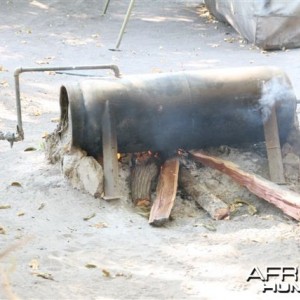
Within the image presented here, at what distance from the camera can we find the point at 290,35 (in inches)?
481

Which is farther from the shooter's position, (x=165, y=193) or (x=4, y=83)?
(x=4, y=83)

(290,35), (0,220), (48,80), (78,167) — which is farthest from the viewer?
(290,35)

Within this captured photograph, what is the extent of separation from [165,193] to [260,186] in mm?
772

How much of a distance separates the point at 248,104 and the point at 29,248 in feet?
7.96

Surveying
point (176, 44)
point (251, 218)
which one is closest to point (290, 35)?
point (176, 44)

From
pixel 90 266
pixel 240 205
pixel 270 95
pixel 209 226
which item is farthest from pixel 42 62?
pixel 90 266

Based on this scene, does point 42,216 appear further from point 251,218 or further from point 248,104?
point 248,104

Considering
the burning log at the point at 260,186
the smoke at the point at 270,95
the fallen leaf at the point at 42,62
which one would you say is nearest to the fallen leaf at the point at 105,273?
the burning log at the point at 260,186

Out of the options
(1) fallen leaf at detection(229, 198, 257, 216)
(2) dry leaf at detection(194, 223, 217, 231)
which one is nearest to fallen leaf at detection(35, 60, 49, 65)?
(1) fallen leaf at detection(229, 198, 257, 216)

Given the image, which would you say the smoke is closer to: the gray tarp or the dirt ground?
the dirt ground

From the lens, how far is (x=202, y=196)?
19.4ft

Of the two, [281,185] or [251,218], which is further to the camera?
[281,185]

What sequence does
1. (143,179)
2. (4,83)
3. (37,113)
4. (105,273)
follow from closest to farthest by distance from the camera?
(105,273), (143,179), (37,113), (4,83)

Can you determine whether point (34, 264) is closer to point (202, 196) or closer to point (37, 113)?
point (202, 196)
